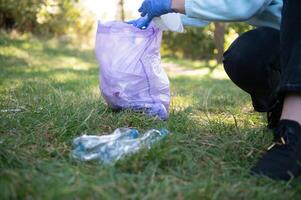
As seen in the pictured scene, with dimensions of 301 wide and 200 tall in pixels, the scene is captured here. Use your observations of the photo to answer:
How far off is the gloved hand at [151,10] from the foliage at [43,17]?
21.2ft

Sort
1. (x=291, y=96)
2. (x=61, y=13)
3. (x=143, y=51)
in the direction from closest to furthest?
1. (x=291, y=96)
2. (x=143, y=51)
3. (x=61, y=13)

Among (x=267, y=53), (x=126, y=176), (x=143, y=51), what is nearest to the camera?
(x=126, y=176)

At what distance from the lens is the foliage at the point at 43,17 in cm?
880

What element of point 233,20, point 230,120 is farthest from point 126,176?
point 230,120

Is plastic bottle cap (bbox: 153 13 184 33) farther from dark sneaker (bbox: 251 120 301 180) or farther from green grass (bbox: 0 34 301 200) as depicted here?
dark sneaker (bbox: 251 120 301 180)

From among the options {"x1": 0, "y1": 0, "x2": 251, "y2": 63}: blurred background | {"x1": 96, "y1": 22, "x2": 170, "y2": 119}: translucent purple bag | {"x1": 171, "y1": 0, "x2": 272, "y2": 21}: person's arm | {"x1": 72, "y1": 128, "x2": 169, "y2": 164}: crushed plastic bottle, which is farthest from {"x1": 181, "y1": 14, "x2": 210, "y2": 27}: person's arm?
{"x1": 0, "y1": 0, "x2": 251, "y2": 63}: blurred background

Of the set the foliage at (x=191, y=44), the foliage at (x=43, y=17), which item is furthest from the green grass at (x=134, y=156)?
the foliage at (x=191, y=44)

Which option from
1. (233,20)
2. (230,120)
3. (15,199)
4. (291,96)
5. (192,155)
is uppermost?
(233,20)

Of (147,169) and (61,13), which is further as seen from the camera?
(61,13)

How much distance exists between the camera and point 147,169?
1.50m

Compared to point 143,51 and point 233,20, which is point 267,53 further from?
point 143,51

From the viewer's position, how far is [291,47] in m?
1.67

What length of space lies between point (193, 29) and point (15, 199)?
9.52m

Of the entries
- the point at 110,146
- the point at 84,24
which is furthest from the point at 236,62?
the point at 84,24
